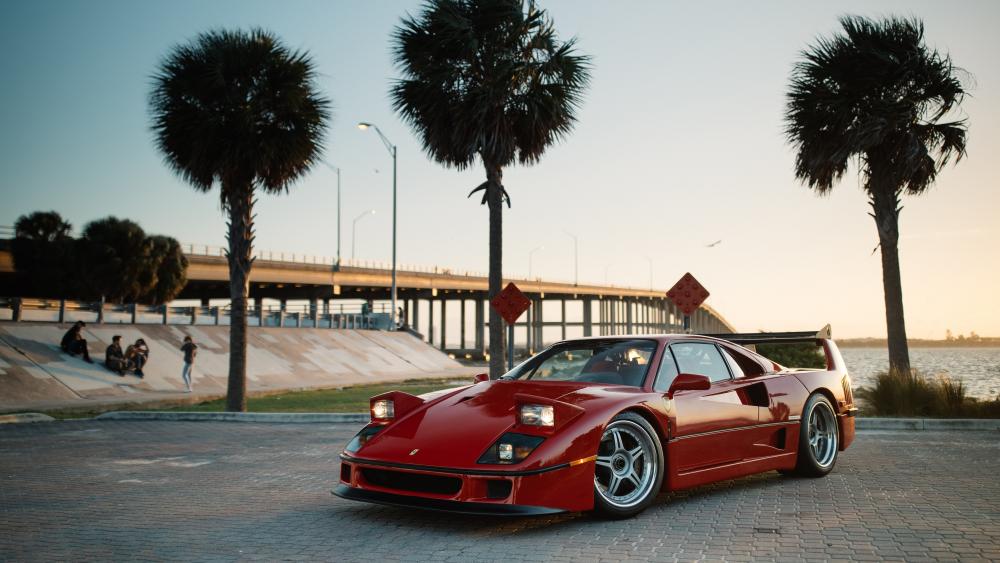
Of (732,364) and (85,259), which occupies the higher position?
(85,259)

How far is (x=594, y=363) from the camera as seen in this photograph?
6.55 meters

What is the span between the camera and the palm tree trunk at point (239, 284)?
1741 cm

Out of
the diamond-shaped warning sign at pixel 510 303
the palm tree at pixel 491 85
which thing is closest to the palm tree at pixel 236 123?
the palm tree at pixel 491 85

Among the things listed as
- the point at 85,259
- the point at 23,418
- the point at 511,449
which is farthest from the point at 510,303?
the point at 85,259

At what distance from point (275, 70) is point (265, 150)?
185 cm

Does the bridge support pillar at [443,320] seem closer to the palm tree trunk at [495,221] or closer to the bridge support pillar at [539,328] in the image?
the bridge support pillar at [539,328]

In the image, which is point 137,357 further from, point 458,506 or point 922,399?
point 458,506

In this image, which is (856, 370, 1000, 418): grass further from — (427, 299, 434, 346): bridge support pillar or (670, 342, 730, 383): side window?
(427, 299, 434, 346): bridge support pillar

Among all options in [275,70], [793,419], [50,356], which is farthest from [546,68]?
[50,356]

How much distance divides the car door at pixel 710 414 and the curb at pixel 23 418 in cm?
1373

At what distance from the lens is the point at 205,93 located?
57.6 feet

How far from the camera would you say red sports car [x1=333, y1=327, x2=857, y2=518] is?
5.20 metres

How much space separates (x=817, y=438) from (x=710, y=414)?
1987 mm

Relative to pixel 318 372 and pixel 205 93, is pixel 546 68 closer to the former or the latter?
pixel 205 93
